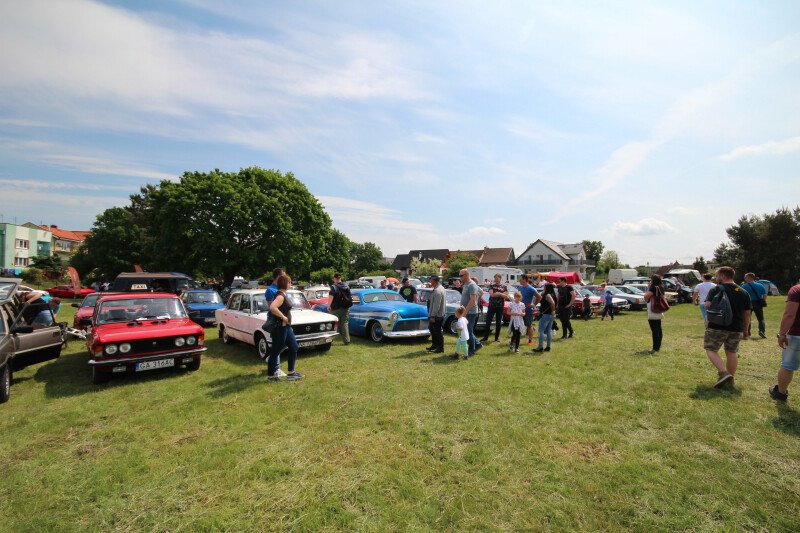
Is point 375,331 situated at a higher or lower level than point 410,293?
lower

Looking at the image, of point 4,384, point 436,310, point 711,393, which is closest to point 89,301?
point 4,384

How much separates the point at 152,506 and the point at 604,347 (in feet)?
33.6

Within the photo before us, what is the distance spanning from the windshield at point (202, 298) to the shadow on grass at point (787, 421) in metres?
15.6

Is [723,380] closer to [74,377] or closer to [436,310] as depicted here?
[436,310]

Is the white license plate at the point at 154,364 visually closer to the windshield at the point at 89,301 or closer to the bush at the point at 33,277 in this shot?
the windshield at the point at 89,301

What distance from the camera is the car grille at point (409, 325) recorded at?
1031 cm

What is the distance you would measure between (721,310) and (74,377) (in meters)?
12.1

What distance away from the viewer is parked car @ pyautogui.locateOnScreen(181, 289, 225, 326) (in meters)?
13.6

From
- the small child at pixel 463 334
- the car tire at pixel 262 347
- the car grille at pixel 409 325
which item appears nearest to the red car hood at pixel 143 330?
the car tire at pixel 262 347

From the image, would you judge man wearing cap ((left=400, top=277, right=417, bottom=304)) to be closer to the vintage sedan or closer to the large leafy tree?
the vintage sedan

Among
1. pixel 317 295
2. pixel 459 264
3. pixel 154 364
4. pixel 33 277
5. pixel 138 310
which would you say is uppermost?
pixel 459 264

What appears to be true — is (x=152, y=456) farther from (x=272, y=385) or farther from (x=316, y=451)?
(x=272, y=385)

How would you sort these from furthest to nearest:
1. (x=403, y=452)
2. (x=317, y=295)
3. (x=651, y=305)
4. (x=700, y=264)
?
(x=700, y=264) → (x=317, y=295) → (x=651, y=305) → (x=403, y=452)

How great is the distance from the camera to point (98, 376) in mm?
6609
